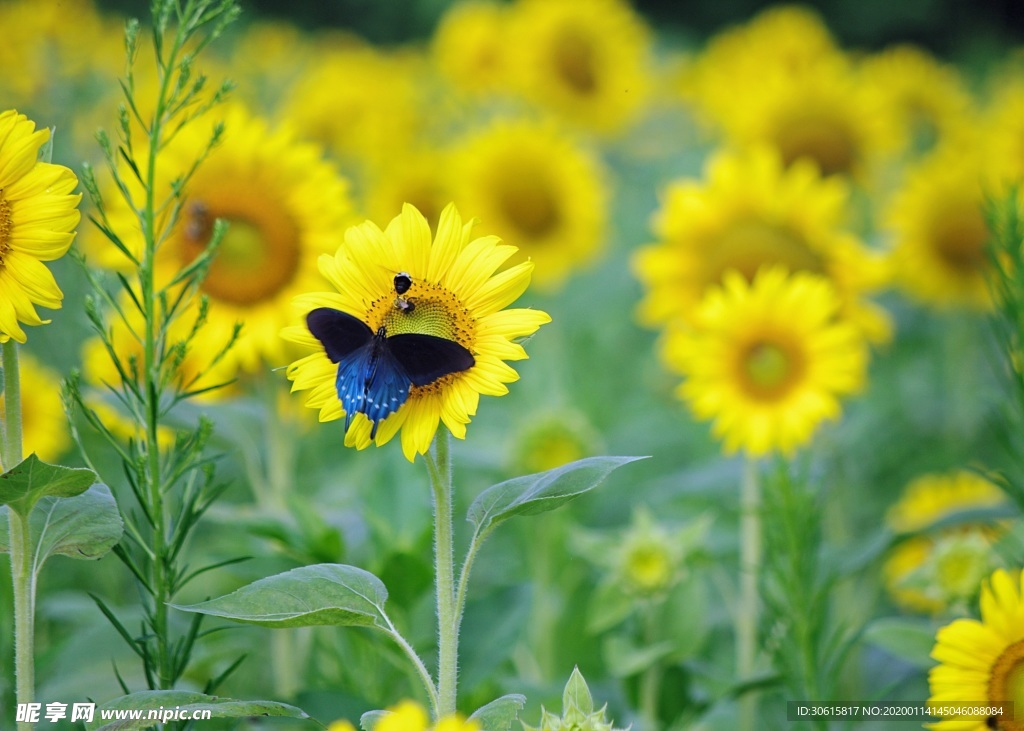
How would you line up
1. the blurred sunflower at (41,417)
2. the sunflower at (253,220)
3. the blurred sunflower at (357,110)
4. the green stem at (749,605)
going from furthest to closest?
1. the blurred sunflower at (357,110)
2. the blurred sunflower at (41,417)
3. the sunflower at (253,220)
4. the green stem at (749,605)

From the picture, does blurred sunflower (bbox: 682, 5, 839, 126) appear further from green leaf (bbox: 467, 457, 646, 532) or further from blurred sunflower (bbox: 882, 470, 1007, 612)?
green leaf (bbox: 467, 457, 646, 532)

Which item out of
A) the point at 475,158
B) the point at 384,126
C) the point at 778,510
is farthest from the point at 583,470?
the point at 384,126

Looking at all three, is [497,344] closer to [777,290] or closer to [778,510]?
[778,510]

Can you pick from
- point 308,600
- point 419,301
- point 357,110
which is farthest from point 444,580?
point 357,110

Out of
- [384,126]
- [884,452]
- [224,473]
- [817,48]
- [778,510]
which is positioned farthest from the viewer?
[817,48]

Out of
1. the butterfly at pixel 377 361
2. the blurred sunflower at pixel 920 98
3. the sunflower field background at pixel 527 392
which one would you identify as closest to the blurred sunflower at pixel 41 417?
the sunflower field background at pixel 527 392

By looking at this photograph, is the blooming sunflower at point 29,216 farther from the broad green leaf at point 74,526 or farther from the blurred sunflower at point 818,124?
the blurred sunflower at point 818,124

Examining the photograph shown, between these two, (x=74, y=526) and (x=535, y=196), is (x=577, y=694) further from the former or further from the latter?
(x=535, y=196)

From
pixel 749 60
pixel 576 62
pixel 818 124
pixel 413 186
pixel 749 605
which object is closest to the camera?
pixel 749 605
